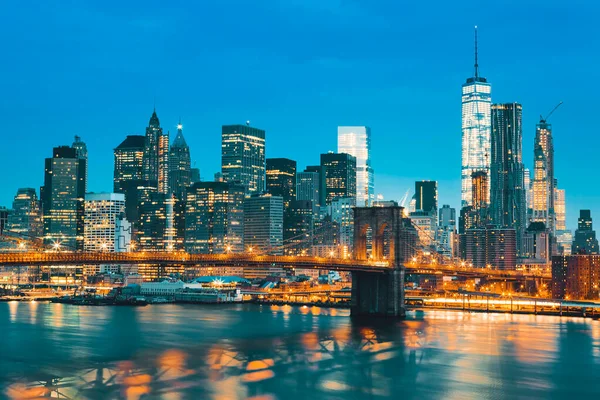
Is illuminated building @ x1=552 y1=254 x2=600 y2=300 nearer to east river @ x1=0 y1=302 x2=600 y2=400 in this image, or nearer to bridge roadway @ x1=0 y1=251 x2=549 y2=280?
bridge roadway @ x1=0 y1=251 x2=549 y2=280

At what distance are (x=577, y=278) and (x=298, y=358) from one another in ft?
265

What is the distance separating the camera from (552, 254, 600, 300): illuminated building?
118 m

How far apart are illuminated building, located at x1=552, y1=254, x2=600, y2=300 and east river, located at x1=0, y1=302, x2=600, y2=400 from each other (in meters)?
40.4

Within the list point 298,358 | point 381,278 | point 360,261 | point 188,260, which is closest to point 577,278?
point 360,261

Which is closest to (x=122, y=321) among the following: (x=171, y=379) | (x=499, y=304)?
(x=171, y=379)

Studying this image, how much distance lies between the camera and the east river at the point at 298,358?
4128cm

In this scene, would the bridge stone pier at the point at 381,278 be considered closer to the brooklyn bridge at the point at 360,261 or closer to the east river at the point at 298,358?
the brooklyn bridge at the point at 360,261

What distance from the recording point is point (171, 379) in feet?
141

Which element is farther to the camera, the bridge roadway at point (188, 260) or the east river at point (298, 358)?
the bridge roadway at point (188, 260)

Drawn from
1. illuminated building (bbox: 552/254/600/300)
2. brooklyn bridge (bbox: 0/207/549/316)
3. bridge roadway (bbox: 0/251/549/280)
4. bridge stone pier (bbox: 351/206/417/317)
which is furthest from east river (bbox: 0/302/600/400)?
illuminated building (bbox: 552/254/600/300)

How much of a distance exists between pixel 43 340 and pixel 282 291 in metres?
77.9

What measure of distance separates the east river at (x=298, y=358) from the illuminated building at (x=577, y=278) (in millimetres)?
40432

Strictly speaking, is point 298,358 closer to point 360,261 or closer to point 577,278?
point 360,261

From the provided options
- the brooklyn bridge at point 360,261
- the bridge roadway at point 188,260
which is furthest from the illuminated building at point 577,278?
the bridge roadway at point 188,260
